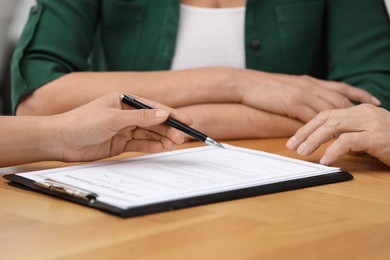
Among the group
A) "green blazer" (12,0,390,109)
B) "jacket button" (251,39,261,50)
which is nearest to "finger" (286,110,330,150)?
"green blazer" (12,0,390,109)

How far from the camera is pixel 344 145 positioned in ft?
3.72

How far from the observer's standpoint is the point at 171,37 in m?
1.74

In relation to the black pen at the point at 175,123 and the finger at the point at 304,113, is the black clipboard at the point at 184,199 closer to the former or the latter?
the black pen at the point at 175,123

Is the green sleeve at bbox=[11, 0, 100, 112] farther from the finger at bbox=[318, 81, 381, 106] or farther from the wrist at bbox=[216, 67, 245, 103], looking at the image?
the finger at bbox=[318, 81, 381, 106]

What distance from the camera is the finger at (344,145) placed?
1.13 metres

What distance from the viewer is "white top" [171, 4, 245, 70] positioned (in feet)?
5.74

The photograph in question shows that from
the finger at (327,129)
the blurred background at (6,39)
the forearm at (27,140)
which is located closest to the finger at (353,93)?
the finger at (327,129)

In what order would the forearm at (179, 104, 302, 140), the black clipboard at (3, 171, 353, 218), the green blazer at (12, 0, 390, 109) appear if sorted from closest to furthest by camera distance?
the black clipboard at (3, 171, 353, 218) → the forearm at (179, 104, 302, 140) → the green blazer at (12, 0, 390, 109)

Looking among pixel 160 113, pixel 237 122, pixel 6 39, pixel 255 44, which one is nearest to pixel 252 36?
pixel 255 44

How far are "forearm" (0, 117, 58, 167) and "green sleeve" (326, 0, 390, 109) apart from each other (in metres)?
0.83

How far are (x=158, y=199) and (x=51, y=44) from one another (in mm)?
892

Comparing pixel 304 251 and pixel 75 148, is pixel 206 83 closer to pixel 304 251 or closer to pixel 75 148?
pixel 75 148

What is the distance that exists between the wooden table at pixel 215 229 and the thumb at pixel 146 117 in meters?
0.18

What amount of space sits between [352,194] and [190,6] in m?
0.89
